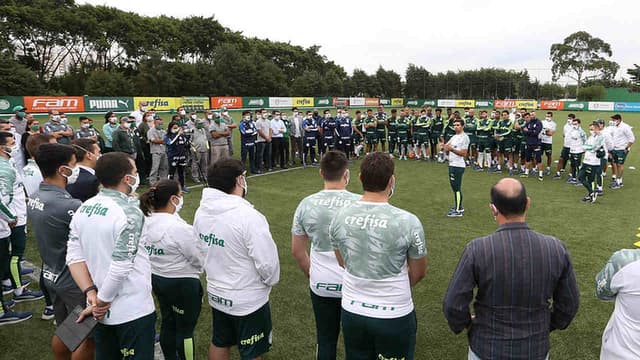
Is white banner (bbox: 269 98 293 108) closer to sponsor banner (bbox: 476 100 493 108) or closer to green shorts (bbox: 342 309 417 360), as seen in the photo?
sponsor banner (bbox: 476 100 493 108)

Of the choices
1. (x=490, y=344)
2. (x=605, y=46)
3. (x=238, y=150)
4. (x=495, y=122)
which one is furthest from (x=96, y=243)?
(x=605, y=46)

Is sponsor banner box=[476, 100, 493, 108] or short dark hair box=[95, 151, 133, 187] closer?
short dark hair box=[95, 151, 133, 187]

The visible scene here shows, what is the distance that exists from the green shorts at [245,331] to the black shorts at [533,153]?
12.8 meters

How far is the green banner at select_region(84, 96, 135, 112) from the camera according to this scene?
98.0 feet

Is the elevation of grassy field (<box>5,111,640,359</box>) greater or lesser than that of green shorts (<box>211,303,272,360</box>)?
lesser

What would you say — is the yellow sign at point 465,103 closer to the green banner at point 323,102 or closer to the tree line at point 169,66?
the tree line at point 169,66

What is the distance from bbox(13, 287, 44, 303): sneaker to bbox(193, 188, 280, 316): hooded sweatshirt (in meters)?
3.80

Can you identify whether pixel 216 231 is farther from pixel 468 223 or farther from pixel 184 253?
pixel 468 223

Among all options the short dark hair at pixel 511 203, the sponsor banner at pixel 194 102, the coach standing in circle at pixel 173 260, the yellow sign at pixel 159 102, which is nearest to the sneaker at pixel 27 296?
the coach standing in circle at pixel 173 260

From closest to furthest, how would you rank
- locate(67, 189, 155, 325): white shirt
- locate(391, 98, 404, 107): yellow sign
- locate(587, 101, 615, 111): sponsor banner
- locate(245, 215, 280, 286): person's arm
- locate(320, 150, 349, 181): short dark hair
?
locate(67, 189, 155, 325): white shirt < locate(245, 215, 280, 286): person's arm < locate(320, 150, 349, 181): short dark hair < locate(587, 101, 615, 111): sponsor banner < locate(391, 98, 404, 107): yellow sign

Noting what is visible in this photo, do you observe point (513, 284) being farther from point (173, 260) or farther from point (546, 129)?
point (546, 129)

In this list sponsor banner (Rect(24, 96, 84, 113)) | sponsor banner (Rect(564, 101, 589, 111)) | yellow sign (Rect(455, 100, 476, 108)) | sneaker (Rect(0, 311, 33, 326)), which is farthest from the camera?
yellow sign (Rect(455, 100, 476, 108))

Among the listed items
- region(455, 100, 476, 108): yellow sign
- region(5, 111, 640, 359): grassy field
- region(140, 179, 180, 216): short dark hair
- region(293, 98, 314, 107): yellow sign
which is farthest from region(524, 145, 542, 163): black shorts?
region(455, 100, 476, 108): yellow sign

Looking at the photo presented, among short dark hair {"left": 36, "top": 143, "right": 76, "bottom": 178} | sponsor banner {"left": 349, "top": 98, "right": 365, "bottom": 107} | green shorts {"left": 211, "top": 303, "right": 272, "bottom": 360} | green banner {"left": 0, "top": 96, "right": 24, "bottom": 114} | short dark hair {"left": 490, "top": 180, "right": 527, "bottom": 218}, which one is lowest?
green shorts {"left": 211, "top": 303, "right": 272, "bottom": 360}
